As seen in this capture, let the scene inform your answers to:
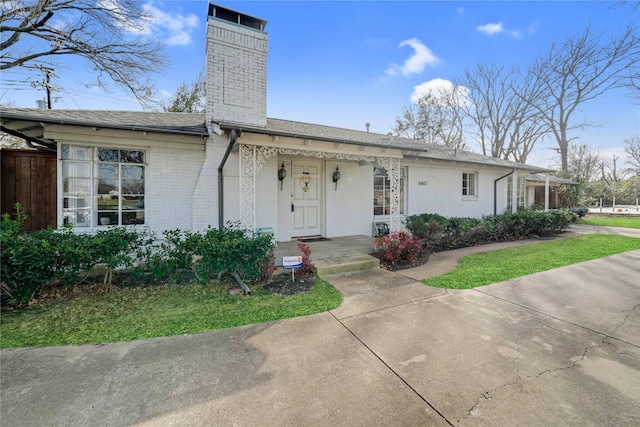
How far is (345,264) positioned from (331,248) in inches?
35.1

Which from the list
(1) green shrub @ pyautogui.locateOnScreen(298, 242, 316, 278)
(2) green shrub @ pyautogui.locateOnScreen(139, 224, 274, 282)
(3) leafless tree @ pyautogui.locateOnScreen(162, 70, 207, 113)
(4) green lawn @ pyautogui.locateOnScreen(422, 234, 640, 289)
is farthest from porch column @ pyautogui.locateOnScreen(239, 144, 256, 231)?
(3) leafless tree @ pyautogui.locateOnScreen(162, 70, 207, 113)

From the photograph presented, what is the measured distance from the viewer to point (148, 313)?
4.06 metres

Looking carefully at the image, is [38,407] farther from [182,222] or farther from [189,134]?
[189,134]

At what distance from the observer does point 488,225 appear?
9.81 meters

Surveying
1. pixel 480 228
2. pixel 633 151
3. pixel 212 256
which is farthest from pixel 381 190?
pixel 633 151

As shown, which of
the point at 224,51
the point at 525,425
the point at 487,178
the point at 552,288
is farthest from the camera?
the point at 487,178

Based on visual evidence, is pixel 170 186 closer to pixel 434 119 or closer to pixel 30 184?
pixel 30 184

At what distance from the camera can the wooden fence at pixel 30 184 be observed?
242 inches

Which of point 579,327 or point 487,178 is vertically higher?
point 487,178

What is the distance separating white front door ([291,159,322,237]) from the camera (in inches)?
321

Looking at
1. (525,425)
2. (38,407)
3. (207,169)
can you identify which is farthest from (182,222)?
(525,425)

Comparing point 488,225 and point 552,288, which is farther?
point 488,225

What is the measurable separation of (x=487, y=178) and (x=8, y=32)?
1941 centimetres

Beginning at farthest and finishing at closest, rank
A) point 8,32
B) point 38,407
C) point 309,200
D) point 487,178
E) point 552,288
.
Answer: point 487,178 < point 8,32 < point 309,200 < point 552,288 < point 38,407
